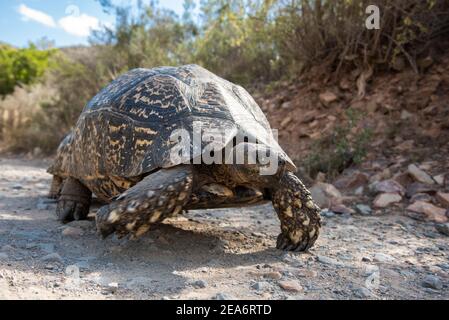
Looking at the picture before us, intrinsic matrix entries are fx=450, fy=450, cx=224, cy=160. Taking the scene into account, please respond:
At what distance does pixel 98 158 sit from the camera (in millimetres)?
3273

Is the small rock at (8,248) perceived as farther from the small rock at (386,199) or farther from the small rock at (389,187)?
the small rock at (389,187)

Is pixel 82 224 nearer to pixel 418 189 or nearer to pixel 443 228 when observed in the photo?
pixel 443 228

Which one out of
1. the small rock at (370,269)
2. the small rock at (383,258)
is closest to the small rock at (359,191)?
the small rock at (383,258)

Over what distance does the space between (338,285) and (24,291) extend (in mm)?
1557

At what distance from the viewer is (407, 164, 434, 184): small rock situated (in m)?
4.78

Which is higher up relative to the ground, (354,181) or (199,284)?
(354,181)

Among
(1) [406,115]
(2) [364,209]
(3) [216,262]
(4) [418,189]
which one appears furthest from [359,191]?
(3) [216,262]

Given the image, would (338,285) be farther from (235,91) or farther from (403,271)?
(235,91)

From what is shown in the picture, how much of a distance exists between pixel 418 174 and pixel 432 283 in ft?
8.53

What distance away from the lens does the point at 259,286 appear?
2285 millimetres

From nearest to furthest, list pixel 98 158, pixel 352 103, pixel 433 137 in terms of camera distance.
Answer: pixel 98 158
pixel 433 137
pixel 352 103

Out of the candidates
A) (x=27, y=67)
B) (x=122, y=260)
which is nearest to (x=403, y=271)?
(x=122, y=260)

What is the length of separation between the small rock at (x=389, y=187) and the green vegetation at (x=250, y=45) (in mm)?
858

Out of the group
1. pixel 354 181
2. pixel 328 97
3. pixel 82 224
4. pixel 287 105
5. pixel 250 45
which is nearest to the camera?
pixel 82 224
